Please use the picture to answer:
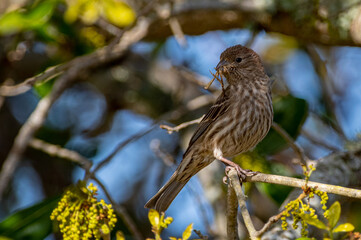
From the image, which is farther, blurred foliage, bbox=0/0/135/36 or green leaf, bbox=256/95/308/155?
green leaf, bbox=256/95/308/155

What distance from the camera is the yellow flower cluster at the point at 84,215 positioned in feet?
9.48

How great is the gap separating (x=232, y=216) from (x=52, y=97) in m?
2.16

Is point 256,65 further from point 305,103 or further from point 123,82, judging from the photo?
point 123,82

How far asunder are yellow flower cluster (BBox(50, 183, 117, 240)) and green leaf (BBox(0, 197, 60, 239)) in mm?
963

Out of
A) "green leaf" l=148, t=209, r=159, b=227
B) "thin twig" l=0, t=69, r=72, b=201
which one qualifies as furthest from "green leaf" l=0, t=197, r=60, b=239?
"green leaf" l=148, t=209, r=159, b=227

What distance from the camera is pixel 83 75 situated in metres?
6.31

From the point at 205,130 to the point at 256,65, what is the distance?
0.69 m

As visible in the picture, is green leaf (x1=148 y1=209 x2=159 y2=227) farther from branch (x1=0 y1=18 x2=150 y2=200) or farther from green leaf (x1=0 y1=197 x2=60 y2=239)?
branch (x1=0 y1=18 x2=150 y2=200)

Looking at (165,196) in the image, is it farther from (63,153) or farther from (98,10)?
(98,10)

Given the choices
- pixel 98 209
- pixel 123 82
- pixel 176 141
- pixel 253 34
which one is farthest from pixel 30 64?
pixel 98 209

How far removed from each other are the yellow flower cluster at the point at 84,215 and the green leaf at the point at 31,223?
963mm

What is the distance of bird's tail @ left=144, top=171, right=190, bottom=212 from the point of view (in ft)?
13.6

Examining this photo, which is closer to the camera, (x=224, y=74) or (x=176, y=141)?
(x=224, y=74)

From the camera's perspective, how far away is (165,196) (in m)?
4.21
